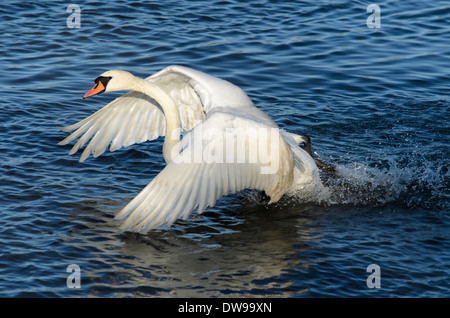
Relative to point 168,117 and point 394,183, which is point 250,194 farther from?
point 394,183

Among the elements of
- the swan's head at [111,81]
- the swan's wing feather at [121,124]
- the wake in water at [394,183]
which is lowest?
the wake in water at [394,183]

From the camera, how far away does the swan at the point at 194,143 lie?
5.70 metres

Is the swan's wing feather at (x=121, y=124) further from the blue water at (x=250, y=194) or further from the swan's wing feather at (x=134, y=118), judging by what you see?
the blue water at (x=250, y=194)

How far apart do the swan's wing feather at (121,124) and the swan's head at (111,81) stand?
1.09 meters

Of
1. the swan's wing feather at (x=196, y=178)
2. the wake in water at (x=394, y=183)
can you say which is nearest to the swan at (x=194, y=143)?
the swan's wing feather at (x=196, y=178)

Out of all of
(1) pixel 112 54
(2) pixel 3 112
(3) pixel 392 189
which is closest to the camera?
(3) pixel 392 189

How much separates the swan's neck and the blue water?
0.82 meters

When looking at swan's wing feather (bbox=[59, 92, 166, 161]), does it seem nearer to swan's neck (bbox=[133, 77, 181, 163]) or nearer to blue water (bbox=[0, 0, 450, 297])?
blue water (bbox=[0, 0, 450, 297])

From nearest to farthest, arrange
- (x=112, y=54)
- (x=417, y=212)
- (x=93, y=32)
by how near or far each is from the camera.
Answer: (x=417, y=212) → (x=112, y=54) → (x=93, y=32)

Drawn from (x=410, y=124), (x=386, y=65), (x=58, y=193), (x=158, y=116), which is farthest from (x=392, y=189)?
(x=386, y=65)

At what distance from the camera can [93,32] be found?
1320 centimetres

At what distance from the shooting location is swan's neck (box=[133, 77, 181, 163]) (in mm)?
7105
